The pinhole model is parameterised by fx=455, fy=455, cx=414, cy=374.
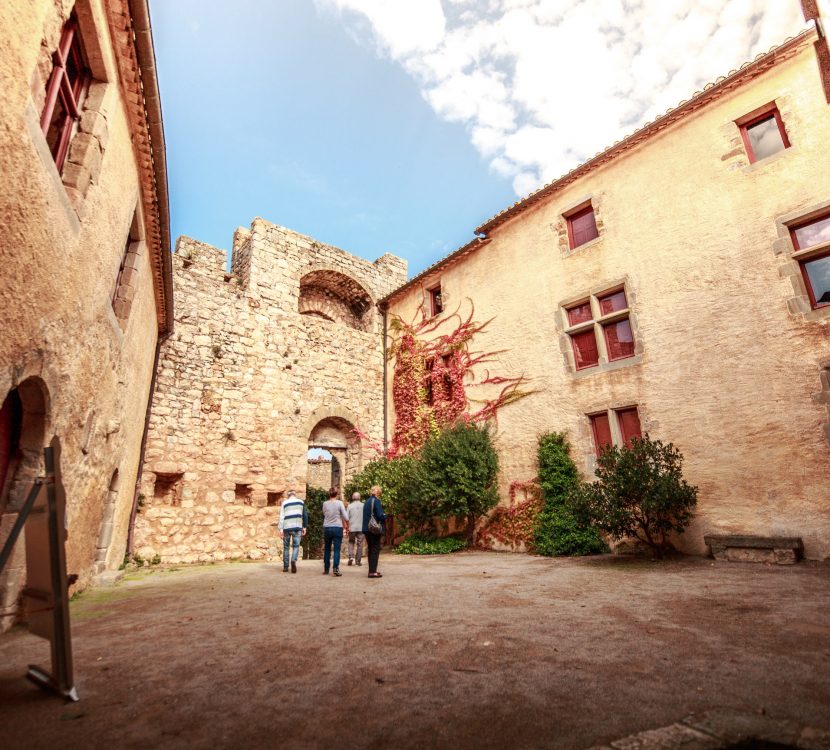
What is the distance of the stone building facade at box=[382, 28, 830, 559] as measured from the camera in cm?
679

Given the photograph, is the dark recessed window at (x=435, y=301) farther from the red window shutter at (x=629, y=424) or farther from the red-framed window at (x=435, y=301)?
the red window shutter at (x=629, y=424)

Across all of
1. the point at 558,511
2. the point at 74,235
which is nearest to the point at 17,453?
the point at 74,235

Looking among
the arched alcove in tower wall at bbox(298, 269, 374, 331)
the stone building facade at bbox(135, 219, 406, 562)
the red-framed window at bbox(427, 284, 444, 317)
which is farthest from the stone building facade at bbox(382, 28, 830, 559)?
the arched alcove in tower wall at bbox(298, 269, 374, 331)

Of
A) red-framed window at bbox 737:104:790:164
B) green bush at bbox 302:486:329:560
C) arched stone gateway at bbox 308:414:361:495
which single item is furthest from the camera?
green bush at bbox 302:486:329:560

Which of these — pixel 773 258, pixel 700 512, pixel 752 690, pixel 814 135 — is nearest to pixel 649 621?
pixel 752 690

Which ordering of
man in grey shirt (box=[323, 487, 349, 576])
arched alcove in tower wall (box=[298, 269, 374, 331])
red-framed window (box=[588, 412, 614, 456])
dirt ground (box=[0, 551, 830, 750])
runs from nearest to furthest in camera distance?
dirt ground (box=[0, 551, 830, 750])
man in grey shirt (box=[323, 487, 349, 576])
red-framed window (box=[588, 412, 614, 456])
arched alcove in tower wall (box=[298, 269, 374, 331])

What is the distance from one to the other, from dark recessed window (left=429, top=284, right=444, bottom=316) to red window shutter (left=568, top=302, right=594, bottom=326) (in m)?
3.97

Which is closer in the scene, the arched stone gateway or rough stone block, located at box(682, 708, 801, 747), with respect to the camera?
rough stone block, located at box(682, 708, 801, 747)

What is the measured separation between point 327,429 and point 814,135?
37.1 ft

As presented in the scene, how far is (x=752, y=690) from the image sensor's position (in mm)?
2176

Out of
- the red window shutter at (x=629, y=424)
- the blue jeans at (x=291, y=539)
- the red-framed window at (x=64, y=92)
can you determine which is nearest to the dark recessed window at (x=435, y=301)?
the red window shutter at (x=629, y=424)

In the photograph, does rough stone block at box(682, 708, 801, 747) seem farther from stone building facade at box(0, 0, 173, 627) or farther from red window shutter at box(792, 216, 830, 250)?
red window shutter at box(792, 216, 830, 250)

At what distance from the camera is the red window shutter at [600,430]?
870 cm

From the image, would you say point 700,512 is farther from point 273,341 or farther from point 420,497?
point 273,341
